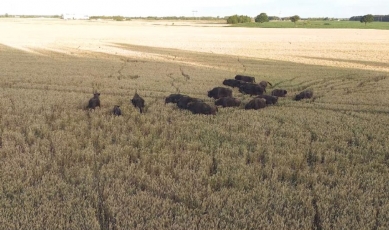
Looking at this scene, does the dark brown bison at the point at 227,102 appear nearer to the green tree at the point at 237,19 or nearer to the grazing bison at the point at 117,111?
the grazing bison at the point at 117,111

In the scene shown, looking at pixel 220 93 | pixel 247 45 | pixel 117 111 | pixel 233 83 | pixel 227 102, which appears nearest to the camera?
pixel 117 111

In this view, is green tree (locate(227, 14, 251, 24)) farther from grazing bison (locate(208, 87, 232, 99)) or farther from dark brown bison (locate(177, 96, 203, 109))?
dark brown bison (locate(177, 96, 203, 109))

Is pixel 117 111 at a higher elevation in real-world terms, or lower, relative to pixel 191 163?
higher

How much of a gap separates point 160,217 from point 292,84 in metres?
12.0

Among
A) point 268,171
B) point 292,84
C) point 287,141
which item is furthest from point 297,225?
point 292,84

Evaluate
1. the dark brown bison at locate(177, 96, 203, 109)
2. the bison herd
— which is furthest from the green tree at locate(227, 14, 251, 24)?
the dark brown bison at locate(177, 96, 203, 109)

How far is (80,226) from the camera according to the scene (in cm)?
439

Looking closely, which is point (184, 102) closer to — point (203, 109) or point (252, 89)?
point (203, 109)

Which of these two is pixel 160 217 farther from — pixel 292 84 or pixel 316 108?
pixel 292 84

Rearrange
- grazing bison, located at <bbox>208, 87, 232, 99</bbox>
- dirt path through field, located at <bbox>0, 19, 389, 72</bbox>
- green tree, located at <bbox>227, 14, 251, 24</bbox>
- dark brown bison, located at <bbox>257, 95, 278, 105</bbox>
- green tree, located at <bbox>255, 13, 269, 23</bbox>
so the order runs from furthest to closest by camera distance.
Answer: green tree, located at <bbox>255, 13, 269, 23</bbox>
green tree, located at <bbox>227, 14, 251, 24</bbox>
dirt path through field, located at <bbox>0, 19, 389, 72</bbox>
grazing bison, located at <bbox>208, 87, 232, 99</bbox>
dark brown bison, located at <bbox>257, 95, 278, 105</bbox>

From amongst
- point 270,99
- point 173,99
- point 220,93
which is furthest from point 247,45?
point 173,99

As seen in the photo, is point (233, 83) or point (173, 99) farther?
point (233, 83)

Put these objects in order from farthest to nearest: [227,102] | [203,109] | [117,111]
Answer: [227,102]
[203,109]
[117,111]

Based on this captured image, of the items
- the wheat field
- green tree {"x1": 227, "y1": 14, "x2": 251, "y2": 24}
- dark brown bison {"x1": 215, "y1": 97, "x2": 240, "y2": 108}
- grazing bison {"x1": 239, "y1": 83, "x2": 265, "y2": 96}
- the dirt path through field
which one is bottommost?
the wheat field
